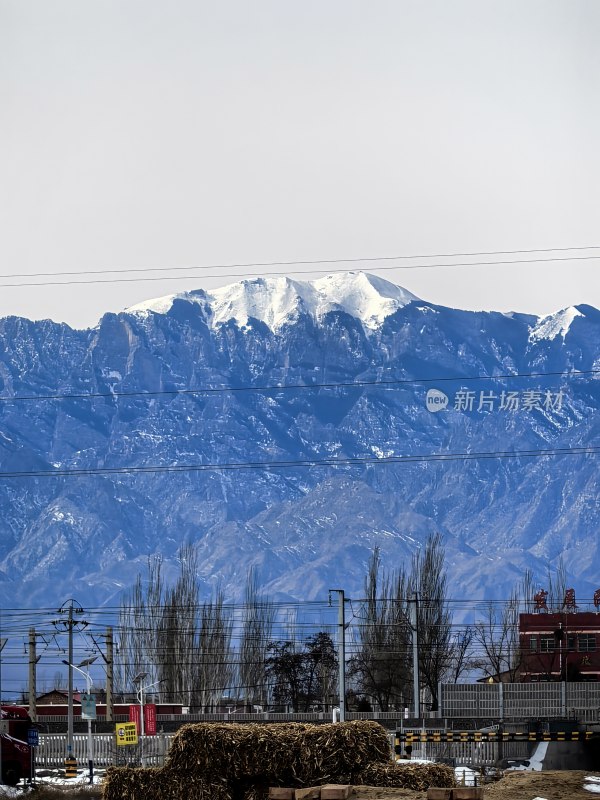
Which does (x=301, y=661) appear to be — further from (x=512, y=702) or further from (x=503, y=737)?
(x=503, y=737)

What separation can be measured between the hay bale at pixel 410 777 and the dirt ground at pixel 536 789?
172 centimetres

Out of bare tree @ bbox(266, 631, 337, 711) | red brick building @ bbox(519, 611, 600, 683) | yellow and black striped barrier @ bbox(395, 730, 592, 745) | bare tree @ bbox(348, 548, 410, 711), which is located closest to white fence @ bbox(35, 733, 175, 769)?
yellow and black striped barrier @ bbox(395, 730, 592, 745)

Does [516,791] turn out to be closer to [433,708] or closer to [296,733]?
[296,733]

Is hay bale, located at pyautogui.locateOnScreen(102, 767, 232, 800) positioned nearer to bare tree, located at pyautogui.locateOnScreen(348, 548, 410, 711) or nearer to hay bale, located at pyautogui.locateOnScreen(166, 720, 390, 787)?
hay bale, located at pyautogui.locateOnScreen(166, 720, 390, 787)

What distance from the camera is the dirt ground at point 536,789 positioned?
3027 cm

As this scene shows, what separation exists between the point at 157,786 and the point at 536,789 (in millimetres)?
9330

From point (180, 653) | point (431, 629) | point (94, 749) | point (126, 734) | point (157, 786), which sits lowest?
point (94, 749)

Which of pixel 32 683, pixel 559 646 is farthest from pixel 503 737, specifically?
pixel 559 646

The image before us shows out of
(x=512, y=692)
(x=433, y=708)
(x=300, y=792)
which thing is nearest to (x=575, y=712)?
(x=512, y=692)

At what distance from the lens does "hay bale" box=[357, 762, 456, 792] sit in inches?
1265

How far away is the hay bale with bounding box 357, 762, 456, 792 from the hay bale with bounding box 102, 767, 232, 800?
330cm

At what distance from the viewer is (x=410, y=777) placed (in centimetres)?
3219

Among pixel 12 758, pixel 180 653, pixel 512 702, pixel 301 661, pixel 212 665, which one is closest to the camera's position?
pixel 12 758

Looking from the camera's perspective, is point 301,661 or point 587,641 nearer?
point 587,641
